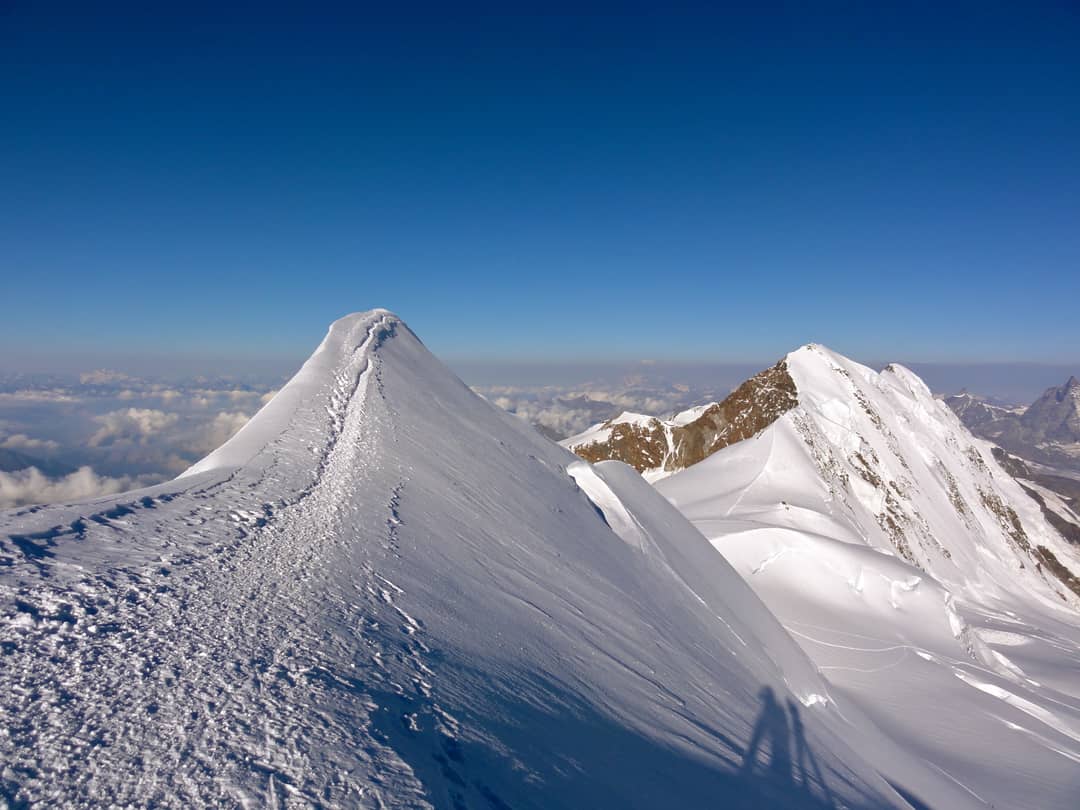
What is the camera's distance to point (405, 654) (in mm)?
5492

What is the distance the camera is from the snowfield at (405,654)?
11.9 feet

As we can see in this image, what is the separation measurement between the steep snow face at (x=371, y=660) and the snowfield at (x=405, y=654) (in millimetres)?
28

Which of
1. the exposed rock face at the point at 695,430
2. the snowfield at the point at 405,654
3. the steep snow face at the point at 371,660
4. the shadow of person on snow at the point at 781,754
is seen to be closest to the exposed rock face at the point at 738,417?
the exposed rock face at the point at 695,430

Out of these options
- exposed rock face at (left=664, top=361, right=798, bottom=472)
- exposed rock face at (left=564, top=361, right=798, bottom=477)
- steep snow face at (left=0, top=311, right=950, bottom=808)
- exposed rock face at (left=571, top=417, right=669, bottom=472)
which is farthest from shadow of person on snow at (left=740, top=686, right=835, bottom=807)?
exposed rock face at (left=571, top=417, right=669, bottom=472)

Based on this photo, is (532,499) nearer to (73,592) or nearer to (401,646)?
(401,646)

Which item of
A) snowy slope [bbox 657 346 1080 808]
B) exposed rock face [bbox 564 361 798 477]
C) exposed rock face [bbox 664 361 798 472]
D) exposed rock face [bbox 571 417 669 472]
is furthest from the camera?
exposed rock face [bbox 571 417 669 472]

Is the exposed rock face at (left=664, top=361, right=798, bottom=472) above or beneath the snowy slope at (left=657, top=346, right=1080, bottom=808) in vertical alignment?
above

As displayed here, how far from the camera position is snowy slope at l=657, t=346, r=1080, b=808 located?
18.9m

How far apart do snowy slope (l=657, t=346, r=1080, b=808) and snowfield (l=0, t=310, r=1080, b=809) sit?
0.52 meters

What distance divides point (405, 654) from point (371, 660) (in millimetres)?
436

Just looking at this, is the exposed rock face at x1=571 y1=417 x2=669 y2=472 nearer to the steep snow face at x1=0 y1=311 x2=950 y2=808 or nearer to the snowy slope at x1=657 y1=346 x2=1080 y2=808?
the snowy slope at x1=657 y1=346 x2=1080 y2=808

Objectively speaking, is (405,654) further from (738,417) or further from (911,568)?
(738,417)

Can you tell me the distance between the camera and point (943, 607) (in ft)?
88.8

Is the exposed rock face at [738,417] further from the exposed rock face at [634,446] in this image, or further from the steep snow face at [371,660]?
the steep snow face at [371,660]
